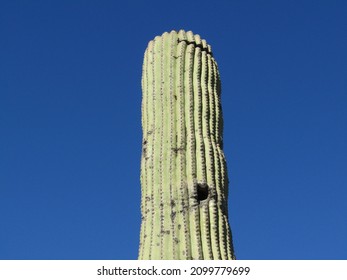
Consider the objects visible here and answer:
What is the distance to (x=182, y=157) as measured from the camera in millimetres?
9586

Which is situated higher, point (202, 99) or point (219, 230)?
point (202, 99)

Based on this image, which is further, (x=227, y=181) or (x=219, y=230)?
(x=227, y=181)

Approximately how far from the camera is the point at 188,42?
1074 cm

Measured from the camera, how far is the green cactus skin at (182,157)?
9.11 m

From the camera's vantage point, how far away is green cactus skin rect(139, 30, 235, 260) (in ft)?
29.9

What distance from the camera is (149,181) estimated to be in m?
9.60
